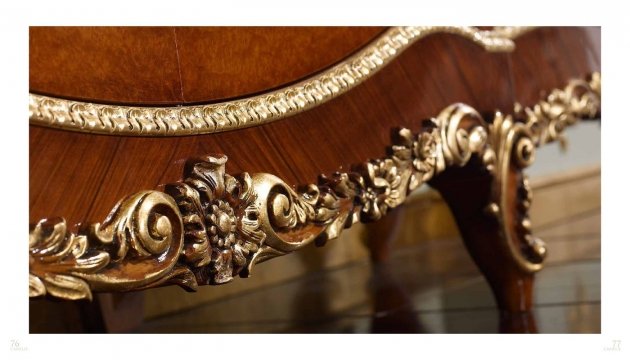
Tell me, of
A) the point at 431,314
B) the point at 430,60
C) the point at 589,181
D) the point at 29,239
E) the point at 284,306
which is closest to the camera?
the point at 29,239

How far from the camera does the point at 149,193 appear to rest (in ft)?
1.55

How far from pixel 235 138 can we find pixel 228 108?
2 centimetres

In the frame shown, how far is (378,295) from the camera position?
1.07 m

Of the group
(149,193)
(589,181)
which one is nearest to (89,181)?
(149,193)

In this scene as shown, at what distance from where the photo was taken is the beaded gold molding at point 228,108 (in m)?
0.45

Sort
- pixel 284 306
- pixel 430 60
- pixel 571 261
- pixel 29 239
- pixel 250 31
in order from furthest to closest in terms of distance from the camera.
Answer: pixel 571 261, pixel 284 306, pixel 430 60, pixel 250 31, pixel 29 239

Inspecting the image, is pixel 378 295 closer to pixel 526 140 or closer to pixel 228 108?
pixel 526 140

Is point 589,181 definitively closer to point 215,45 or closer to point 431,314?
point 431,314

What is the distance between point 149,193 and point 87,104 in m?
0.05

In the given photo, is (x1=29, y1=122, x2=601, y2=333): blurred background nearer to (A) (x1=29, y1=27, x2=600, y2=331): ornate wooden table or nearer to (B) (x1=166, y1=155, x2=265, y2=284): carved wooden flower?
(A) (x1=29, y1=27, x2=600, y2=331): ornate wooden table
